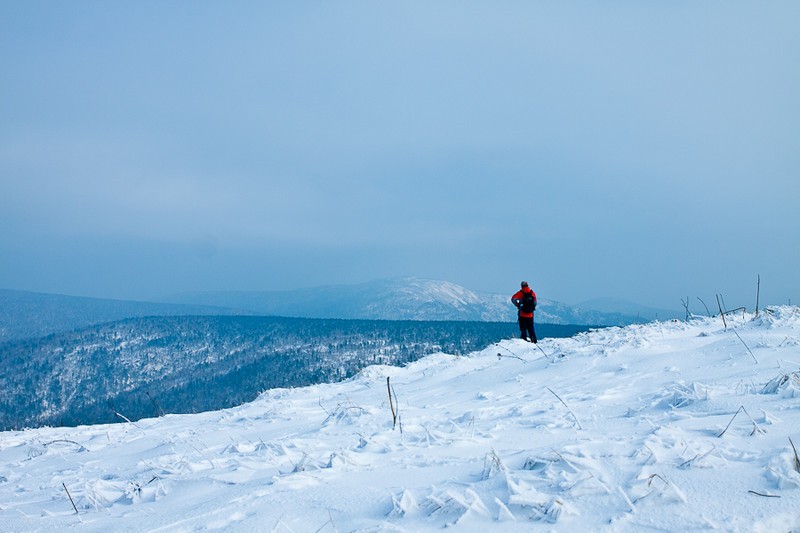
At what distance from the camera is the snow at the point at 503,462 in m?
3.03

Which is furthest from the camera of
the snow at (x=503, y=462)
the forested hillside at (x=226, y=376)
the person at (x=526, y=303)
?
the forested hillside at (x=226, y=376)

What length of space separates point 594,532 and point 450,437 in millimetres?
2775

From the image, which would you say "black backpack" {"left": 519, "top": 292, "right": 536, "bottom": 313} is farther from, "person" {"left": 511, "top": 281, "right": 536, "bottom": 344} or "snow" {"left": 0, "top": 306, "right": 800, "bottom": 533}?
"snow" {"left": 0, "top": 306, "right": 800, "bottom": 533}

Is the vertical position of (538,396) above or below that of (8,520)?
above

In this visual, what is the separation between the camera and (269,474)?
493cm

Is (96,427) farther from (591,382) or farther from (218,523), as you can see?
(591,382)

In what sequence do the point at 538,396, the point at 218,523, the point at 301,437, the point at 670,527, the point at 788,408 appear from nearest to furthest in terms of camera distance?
the point at 670,527, the point at 218,523, the point at 788,408, the point at 301,437, the point at 538,396

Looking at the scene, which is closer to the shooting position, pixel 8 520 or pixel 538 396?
pixel 8 520

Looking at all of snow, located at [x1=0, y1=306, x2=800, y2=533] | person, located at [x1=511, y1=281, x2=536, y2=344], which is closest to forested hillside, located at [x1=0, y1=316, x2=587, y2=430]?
person, located at [x1=511, y1=281, x2=536, y2=344]

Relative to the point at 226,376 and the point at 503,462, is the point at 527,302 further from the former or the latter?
the point at 226,376

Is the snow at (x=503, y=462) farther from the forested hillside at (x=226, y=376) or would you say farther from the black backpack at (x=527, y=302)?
the forested hillside at (x=226, y=376)

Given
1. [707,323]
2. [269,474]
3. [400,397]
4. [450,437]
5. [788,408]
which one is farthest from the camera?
[707,323]

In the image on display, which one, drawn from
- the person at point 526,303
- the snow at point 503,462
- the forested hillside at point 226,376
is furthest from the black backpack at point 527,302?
the forested hillside at point 226,376

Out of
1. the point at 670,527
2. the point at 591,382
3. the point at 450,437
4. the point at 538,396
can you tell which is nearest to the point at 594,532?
the point at 670,527
